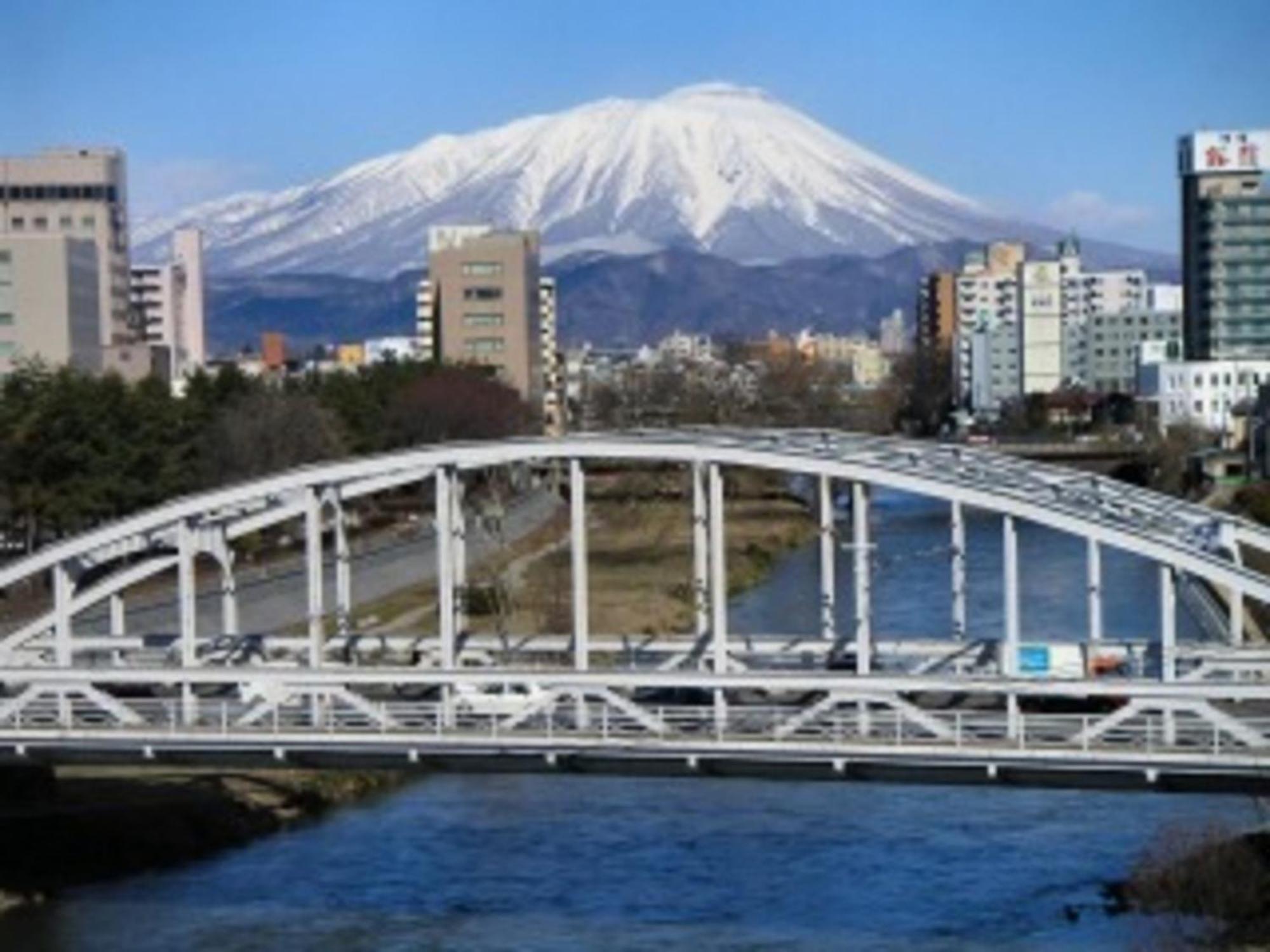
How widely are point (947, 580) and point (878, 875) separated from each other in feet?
87.6

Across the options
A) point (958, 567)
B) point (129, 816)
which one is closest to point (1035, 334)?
point (129, 816)

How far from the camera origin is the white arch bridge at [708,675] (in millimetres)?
19266

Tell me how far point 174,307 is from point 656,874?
13095 cm

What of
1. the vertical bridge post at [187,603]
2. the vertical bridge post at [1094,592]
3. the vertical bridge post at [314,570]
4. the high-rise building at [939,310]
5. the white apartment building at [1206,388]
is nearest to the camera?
the vertical bridge post at [1094,592]

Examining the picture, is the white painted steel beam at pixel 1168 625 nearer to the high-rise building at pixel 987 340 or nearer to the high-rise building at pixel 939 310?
the high-rise building at pixel 987 340

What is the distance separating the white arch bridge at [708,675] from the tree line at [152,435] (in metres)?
23.8

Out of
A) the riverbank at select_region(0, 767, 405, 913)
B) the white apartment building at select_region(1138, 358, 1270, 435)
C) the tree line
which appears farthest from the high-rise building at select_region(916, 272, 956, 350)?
the riverbank at select_region(0, 767, 405, 913)

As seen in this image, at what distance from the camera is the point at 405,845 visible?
25578mm

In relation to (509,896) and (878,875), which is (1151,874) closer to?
(878,875)

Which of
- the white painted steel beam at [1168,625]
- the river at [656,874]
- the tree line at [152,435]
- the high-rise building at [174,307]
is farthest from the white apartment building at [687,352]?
the white painted steel beam at [1168,625]

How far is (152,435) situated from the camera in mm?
51312

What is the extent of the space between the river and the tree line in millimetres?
19752

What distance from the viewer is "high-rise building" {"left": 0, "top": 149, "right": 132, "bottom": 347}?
105m

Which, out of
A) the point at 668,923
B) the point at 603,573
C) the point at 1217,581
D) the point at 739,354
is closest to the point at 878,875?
the point at 668,923
